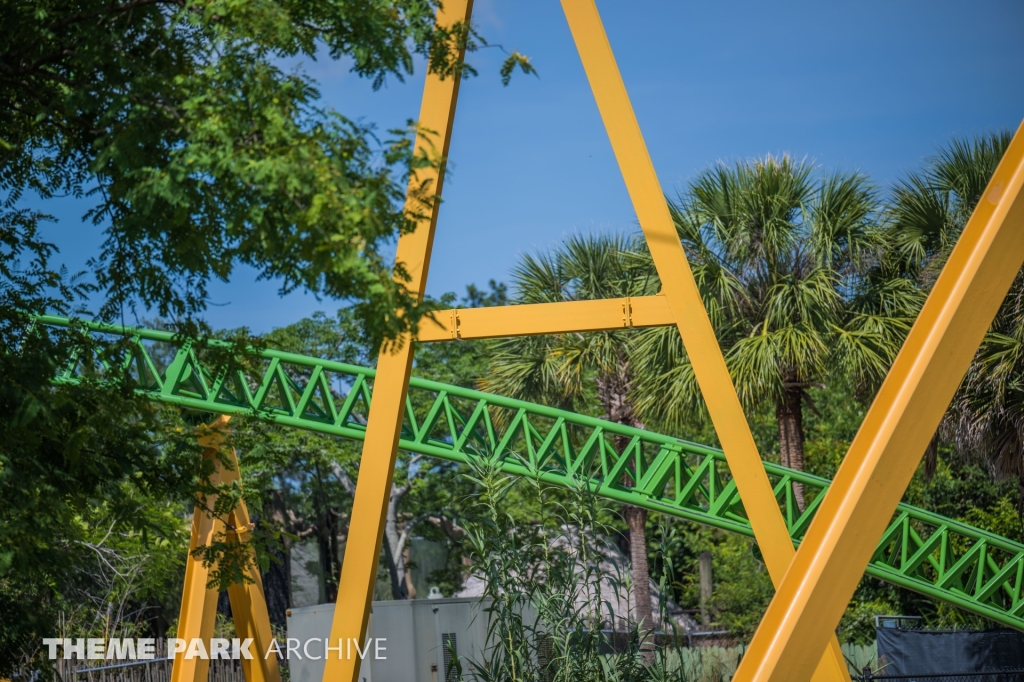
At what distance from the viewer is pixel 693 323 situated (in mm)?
6777

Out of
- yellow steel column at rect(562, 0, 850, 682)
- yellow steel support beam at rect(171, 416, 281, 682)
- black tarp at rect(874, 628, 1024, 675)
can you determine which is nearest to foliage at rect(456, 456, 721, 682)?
yellow steel column at rect(562, 0, 850, 682)

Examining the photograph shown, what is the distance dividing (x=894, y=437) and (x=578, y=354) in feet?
41.5

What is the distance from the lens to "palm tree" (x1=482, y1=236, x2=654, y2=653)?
1744cm

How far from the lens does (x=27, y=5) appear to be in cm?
454

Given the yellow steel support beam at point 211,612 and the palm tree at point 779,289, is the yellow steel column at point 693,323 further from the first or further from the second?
the palm tree at point 779,289

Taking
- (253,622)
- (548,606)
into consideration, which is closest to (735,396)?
(548,606)

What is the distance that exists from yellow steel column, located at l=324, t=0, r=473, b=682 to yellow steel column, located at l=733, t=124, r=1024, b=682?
278 cm

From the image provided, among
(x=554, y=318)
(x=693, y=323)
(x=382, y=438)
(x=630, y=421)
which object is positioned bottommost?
(x=382, y=438)

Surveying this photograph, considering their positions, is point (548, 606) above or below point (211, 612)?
below

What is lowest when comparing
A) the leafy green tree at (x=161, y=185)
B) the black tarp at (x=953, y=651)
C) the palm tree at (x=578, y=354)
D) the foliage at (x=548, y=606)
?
the black tarp at (x=953, y=651)

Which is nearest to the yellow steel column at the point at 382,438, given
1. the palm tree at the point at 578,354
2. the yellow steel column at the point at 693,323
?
the yellow steel column at the point at 693,323

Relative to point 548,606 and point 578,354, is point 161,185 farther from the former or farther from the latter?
point 578,354

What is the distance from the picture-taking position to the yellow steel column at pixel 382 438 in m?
6.58

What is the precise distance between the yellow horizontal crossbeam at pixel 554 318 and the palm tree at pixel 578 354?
33.6 ft
